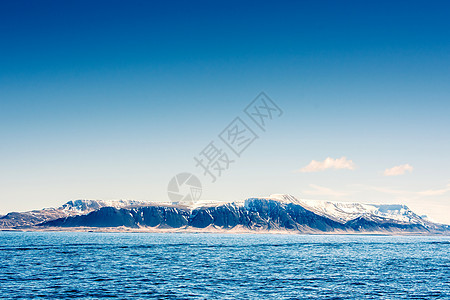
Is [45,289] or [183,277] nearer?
[45,289]

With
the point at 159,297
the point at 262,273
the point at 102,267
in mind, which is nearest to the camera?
the point at 159,297

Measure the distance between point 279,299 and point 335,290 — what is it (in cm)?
1283

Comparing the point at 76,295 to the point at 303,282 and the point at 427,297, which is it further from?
the point at 427,297

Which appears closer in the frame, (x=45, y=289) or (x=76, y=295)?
(x=76, y=295)

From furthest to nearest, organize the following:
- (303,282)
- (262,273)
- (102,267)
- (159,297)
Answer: (102,267) < (262,273) < (303,282) < (159,297)

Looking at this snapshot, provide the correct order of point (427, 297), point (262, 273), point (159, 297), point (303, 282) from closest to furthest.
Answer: point (159, 297) → point (427, 297) → point (303, 282) → point (262, 273)

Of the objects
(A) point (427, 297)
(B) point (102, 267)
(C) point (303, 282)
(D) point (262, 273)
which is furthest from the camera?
(B) point (102, 267)

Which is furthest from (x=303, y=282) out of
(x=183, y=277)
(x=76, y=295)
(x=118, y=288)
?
(x=76, y=295)

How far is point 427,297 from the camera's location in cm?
5628

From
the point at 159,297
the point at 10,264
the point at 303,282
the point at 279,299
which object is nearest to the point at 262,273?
the point at 303,282

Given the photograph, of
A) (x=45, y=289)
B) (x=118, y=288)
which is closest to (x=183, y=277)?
(x=118, y=288)

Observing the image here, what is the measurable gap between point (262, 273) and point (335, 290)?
20.9 metres

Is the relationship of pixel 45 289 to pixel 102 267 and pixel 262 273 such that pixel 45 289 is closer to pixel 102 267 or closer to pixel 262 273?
pixel 102 267

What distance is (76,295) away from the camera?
172 feet
